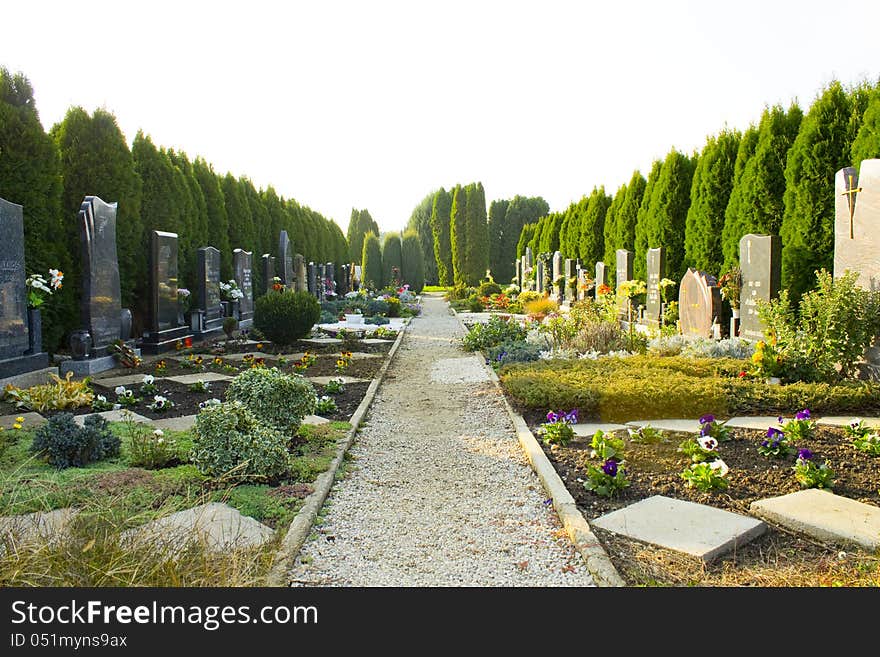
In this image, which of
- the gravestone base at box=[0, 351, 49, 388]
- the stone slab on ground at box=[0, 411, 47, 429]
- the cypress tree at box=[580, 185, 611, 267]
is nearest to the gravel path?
the stone slab on ground at box=[0, 411, 47, 429]

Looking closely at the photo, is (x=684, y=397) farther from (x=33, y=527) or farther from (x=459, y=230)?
(x=459, y=230)

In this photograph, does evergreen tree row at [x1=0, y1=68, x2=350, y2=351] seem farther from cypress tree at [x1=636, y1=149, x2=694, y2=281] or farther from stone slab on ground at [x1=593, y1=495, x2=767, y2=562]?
cypress tree at [x1=636, y1=149, x2=694, y2=281]

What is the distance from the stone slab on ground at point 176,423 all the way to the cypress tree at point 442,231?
34.9 metres

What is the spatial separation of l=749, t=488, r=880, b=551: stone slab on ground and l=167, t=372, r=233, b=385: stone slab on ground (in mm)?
6187

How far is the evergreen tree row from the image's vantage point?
29.2 ft

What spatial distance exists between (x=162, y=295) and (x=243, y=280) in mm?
4099

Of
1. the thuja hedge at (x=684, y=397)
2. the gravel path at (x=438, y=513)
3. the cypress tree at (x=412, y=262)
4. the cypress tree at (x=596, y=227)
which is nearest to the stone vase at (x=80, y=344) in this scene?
the gravel path at (x=438, y=513)

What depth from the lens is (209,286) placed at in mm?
12773

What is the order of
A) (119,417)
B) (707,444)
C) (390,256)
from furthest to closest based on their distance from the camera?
(390,256) < (119,417) < (707,444)

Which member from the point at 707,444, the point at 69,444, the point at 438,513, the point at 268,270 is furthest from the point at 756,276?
the point at 268,270

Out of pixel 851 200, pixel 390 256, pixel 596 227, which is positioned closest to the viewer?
pixel 851 200

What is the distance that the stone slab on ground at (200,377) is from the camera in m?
8.05

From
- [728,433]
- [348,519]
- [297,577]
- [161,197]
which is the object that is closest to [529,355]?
[728,433]

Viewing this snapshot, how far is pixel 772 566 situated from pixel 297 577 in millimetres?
2061
